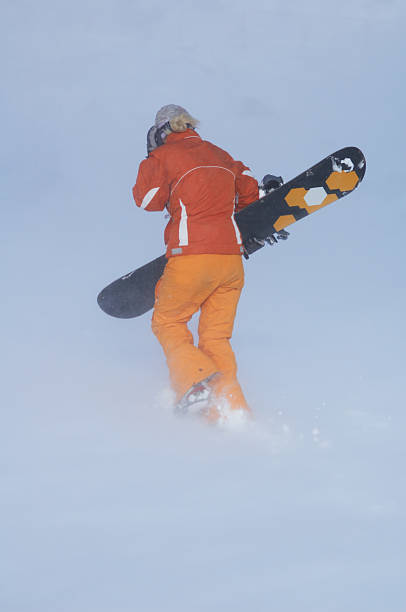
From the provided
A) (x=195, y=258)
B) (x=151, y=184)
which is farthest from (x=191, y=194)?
(x=195, y=258)

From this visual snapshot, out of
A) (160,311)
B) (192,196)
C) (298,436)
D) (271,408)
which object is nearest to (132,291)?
(160,311)

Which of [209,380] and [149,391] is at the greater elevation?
[149,391]

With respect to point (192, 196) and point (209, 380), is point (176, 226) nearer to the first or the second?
point (192, 196)

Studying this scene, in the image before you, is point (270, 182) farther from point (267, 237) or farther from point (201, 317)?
point (201, 317)

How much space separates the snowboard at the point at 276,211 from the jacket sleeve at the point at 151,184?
0.51 metres

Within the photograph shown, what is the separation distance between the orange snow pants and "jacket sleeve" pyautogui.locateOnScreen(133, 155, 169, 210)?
11.9 inches

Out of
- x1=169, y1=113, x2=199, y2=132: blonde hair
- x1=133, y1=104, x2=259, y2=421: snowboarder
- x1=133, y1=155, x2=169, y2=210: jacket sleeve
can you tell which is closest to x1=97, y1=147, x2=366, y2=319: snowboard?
x1=133, y1=104, x2=259, y2=421: snowboarder

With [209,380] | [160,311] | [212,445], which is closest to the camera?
[212,445]

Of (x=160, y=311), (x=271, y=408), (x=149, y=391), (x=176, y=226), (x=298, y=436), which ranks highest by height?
(x=176, y=226)

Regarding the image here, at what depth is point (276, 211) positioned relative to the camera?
12.0 ft

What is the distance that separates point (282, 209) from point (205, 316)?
0.82 m

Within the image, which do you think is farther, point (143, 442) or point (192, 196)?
point (192, 196)

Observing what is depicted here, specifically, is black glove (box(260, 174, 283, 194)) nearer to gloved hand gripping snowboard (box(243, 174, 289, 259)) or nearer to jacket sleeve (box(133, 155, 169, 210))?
Answer: gloved hand gripping snowboard (box(243, 174, 289, 259))

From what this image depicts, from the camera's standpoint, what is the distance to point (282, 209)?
3664mm
